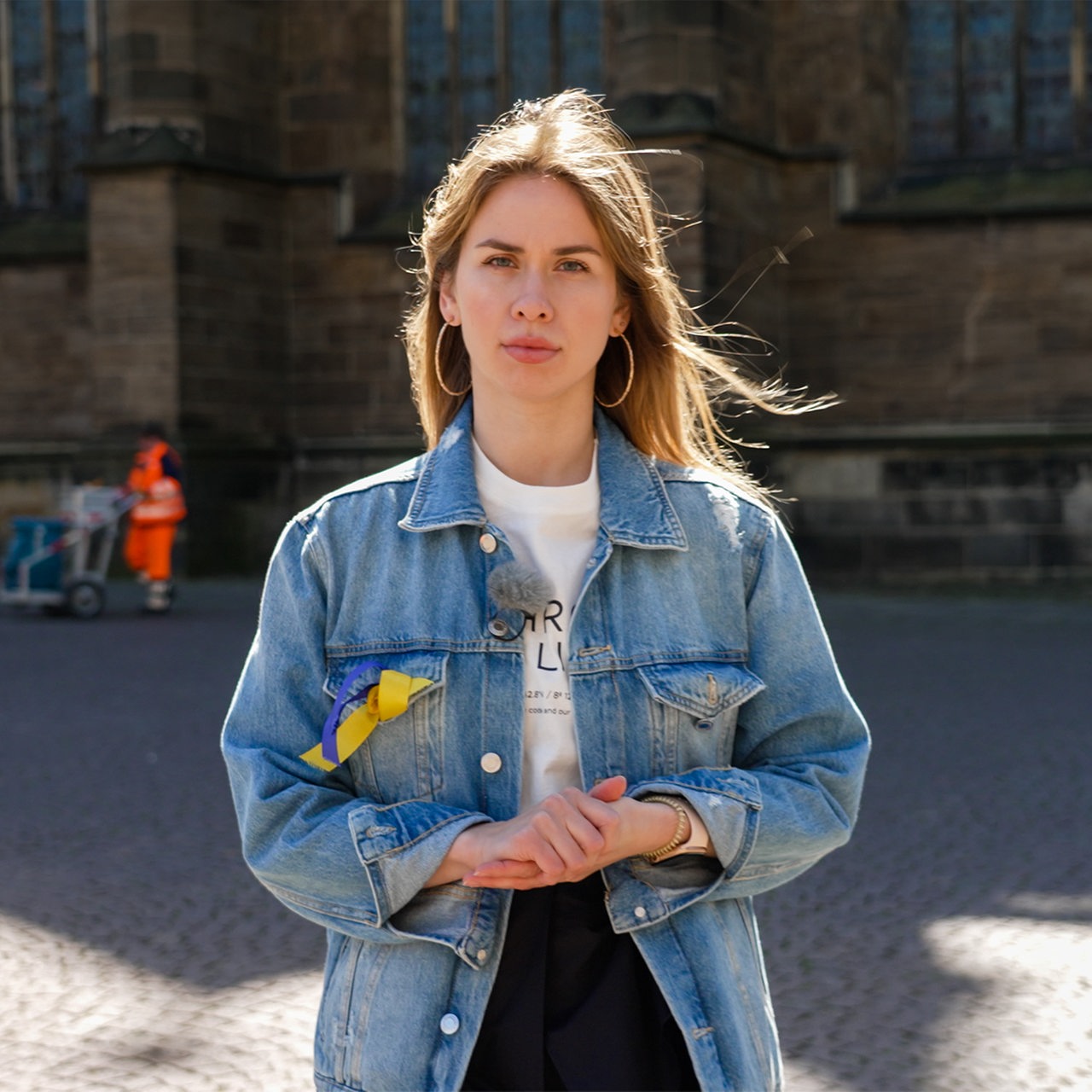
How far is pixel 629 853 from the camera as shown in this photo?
156 centimetres

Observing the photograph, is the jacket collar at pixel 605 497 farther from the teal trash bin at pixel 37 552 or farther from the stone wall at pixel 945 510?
the stone wall at pixel 945 510

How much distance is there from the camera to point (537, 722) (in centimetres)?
168

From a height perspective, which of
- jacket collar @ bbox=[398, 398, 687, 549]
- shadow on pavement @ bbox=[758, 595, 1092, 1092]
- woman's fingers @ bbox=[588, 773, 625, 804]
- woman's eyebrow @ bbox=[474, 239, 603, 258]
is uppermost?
woman's eyebrow @ bbox=[474, 239, 603, 258]

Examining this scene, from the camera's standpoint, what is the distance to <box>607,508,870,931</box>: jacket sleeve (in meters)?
1.63

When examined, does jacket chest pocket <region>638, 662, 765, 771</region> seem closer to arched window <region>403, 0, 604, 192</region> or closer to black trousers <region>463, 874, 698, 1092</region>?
black trousers <region>463, 874, 698, 1092</region>

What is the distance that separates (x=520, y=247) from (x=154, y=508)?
1110cm

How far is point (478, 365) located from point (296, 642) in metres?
0.35

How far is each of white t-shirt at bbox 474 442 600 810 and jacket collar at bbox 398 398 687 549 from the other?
22 millimetres

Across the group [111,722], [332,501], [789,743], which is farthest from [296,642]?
[111,722]

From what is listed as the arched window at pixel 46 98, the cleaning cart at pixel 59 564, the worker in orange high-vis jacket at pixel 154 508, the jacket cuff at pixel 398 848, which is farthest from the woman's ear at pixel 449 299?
the arched window at pixel 46 98

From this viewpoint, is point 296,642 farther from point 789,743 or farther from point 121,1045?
point 121,1045

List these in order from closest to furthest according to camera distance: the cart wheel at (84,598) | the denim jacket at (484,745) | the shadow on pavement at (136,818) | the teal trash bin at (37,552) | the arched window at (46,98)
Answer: the denim jacket at (484,745) → the shadow on pavement at (136,818) → the cart wheel at (84,598) → the teal trash bin at (37,552) → the arched window at (46,98)

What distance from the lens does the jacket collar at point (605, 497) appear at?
1.70m

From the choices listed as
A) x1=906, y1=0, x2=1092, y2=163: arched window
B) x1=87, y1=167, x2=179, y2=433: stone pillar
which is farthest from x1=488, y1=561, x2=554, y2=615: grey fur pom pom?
x1=906, y1=0, x2=1092, y2=163: arched window
